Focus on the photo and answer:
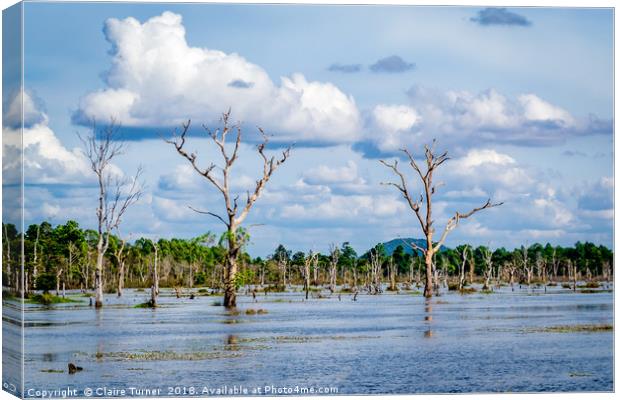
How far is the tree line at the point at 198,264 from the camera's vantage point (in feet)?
126

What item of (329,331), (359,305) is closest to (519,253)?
(359,305)

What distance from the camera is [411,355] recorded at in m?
22.3

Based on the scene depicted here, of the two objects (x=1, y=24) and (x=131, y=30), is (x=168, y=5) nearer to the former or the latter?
(x=131, y=30)

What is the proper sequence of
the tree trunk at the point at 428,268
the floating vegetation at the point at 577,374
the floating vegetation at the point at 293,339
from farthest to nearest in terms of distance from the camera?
the tree trunk at the point at 428,268 < the floating vegetation at the point at 293,339 < the floating vegetation at the point at 577,374

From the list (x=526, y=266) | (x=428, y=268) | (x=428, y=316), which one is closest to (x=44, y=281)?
(x=428, y=268)

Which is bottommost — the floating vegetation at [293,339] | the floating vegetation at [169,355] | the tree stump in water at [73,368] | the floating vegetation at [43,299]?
the tree stump in water at [73,368]

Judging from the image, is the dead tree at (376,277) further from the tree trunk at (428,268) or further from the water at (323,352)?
the water at (323,352)

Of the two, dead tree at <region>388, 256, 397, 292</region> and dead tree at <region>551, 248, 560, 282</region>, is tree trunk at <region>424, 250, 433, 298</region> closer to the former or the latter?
dead tree at <region>388, 256, 397, 292</region>

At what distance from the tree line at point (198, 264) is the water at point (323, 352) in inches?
94.8

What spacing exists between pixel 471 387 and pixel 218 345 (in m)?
6.40

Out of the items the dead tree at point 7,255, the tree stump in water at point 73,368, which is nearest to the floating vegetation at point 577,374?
the tree stump in water at point 73,368

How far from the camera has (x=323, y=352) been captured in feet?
74.3

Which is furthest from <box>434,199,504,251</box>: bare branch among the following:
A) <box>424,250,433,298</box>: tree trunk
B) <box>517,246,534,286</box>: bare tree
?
<box>517,246,534,286</box>: bare tree

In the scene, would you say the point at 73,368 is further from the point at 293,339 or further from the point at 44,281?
the point at 44,281
